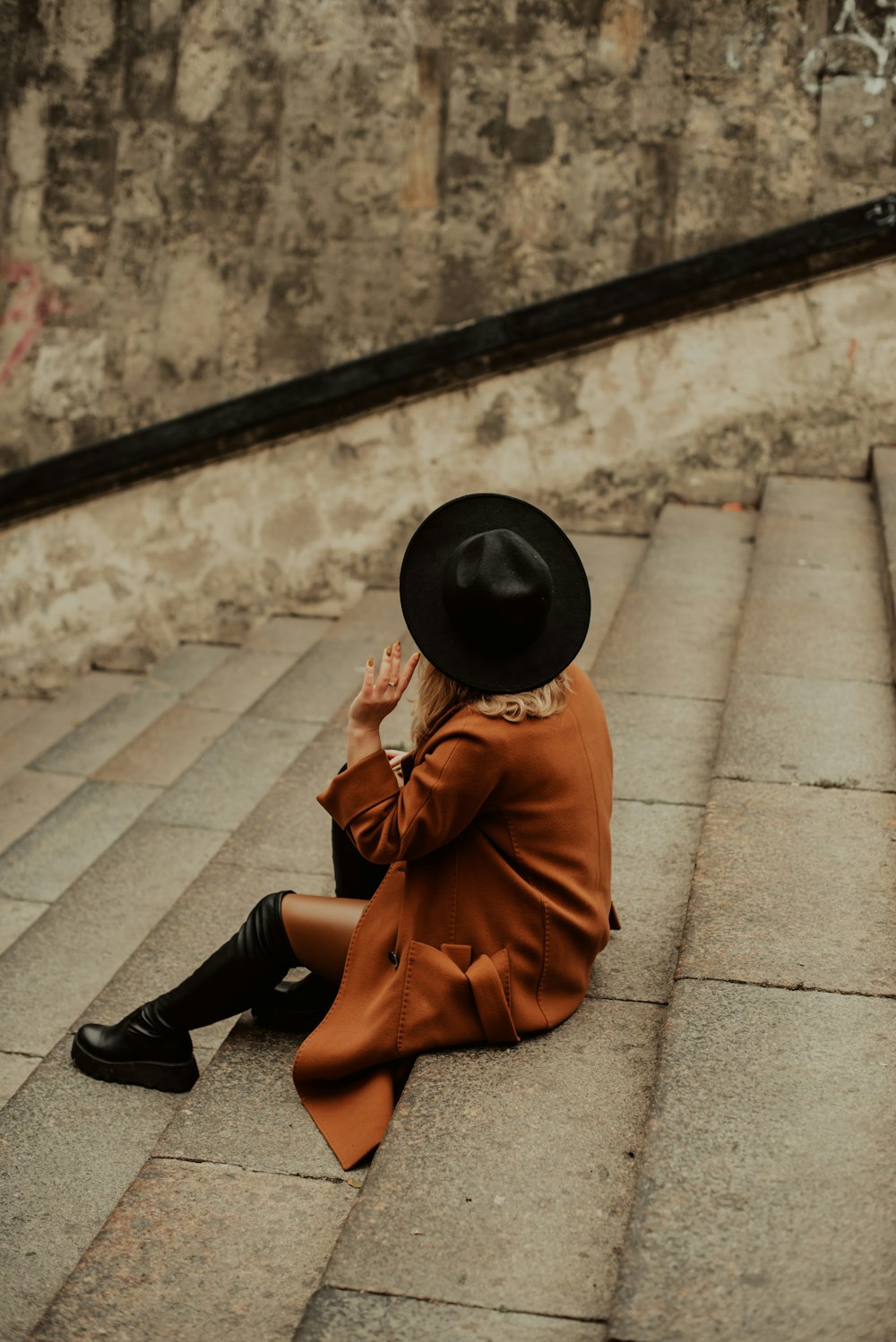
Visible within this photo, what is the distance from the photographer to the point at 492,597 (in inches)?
101

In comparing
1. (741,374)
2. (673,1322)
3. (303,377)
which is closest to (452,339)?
(303,377)

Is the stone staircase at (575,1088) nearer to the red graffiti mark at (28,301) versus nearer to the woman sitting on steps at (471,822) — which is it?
the woman sitting on steps at (471,822)

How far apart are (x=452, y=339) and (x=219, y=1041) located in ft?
13.6

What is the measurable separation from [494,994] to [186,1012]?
847mm

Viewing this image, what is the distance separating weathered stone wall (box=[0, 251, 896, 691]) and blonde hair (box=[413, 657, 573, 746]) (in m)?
3.98

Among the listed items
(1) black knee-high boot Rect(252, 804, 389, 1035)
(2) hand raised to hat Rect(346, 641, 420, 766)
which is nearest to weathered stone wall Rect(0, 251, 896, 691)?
(1) black knee-high boot Rect(252, 804, 389, 1035)

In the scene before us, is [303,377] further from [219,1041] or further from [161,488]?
[219,1041]

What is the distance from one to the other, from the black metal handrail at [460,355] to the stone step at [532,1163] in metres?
3.48

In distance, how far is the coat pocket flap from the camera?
267 centimetres

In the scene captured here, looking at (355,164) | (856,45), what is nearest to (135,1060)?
(355,164)

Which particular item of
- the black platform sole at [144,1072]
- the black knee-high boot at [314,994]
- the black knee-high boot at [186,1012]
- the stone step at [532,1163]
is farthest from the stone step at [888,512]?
the black platform sole at [144,1072]

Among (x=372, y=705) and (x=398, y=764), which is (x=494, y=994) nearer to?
(x=398, y=764)

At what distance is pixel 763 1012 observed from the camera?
8.73 ft

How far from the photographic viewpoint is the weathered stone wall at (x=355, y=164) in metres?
6.34
